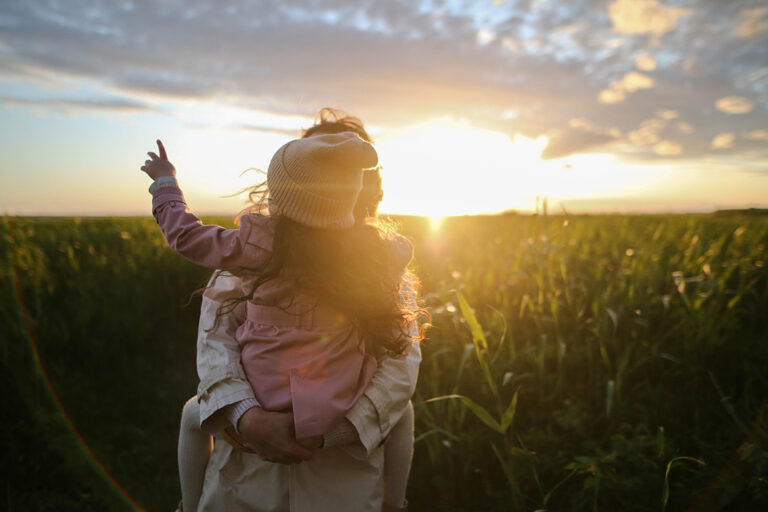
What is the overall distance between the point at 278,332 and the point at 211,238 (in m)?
0.38

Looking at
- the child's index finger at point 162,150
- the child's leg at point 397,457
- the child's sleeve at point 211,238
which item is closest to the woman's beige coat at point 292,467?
the child's leg at point 397,457

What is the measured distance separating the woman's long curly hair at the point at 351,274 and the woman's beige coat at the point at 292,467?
0.56 feet

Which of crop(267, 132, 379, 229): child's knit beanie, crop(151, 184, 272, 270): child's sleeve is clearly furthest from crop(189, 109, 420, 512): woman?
crop(267, 132, 379, 229): child's knit beanie

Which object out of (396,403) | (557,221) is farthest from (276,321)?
(557,221)

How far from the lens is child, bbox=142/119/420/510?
1478 mm

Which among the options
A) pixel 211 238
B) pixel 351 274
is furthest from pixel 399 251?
pixel 211 238

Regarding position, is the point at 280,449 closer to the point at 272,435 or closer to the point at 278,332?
the point at 272,435

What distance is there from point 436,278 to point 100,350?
2684 mm

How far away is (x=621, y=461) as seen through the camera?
2041 millimetres

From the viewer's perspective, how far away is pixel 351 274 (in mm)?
1589

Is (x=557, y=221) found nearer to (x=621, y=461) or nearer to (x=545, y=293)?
(x=545, y=293)

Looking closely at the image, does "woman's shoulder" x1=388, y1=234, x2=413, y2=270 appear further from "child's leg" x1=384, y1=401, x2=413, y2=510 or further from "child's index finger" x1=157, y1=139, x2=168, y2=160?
"child's index finger" x1=157, y1=139, x2=168, y2=160

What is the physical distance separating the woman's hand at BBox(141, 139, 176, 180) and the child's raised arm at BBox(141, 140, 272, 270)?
2.4 inches

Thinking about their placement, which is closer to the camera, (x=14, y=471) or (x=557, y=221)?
(x=14, y=471)
